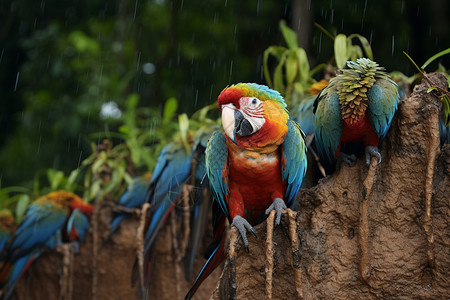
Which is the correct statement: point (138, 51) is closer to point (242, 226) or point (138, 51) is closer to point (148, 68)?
point (148, 68)

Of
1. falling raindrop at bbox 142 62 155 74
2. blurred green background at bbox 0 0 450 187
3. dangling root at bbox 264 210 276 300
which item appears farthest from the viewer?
falling raindrop at bbox 142 62 155 74

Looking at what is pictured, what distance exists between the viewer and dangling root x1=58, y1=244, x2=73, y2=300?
276 centimetres

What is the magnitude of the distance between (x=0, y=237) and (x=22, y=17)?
3150 mm

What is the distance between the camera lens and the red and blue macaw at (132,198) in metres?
2.87

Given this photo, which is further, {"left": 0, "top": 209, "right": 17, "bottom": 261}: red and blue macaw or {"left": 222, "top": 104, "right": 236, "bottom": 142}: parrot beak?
{"left": 0, "top": 209, "right": 17, "bottom": 261}: red and blue macaw

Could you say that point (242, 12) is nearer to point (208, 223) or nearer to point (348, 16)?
point (348, 16)

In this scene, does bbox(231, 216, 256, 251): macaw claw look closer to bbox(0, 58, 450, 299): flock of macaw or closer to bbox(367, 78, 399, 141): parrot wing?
bbox(0, 58, 450, 299): flock of macaw

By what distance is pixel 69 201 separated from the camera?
9.88 feet

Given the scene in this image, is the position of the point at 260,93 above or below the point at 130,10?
below

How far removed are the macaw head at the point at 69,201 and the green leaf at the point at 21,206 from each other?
0.22 meters

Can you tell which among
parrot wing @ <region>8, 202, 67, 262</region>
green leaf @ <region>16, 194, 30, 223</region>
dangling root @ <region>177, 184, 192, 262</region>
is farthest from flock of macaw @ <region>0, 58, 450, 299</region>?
green leaf @ <region>16, 194, 30, 223</region>

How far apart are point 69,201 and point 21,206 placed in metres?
0.35

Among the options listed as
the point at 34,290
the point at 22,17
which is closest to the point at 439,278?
the point at 34,290

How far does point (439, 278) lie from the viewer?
1455 mm
